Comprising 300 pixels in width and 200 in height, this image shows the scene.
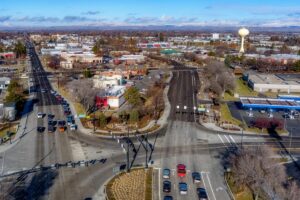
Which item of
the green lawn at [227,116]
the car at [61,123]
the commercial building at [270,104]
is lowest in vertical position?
the green lawn at [227,116]

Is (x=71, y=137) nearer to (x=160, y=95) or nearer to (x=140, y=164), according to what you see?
(x=140, y=164)

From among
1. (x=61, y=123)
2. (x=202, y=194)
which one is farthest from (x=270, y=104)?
(x=61, y=123)

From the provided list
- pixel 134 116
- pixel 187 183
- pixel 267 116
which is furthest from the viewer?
pixel 267 116

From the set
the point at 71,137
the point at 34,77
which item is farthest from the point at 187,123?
the point at 34,77

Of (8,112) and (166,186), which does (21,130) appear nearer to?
(8,112)

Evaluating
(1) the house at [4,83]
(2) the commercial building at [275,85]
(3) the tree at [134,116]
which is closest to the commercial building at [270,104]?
(2) the commercial building at [275,85]

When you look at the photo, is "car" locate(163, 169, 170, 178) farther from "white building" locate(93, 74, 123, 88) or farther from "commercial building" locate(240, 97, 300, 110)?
"white building" locate(93, 74, 123, 88)

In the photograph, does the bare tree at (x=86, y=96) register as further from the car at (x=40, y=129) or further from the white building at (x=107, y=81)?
the white building at (x=107, y=81)

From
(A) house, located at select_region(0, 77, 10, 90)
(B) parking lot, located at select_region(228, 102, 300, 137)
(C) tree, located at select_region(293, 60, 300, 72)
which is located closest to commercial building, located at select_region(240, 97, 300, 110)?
(B) parking lot, located at select_region(228, 102, 300, 137)
